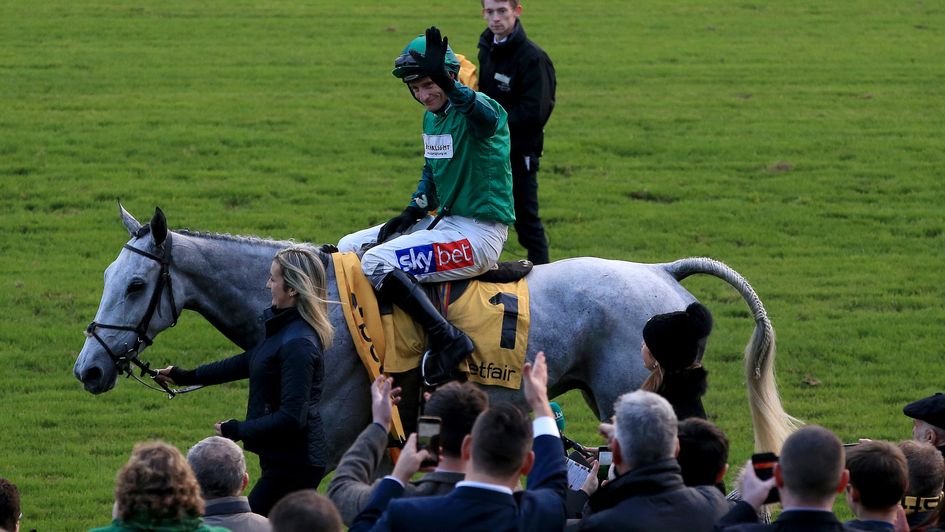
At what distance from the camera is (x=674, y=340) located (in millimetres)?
6395

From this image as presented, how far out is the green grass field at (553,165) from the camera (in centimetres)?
1162

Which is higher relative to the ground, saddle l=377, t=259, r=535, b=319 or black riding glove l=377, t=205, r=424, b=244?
black riding glove l=377, t=205, r=424, b=244

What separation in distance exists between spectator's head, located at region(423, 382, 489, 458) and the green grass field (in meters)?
4.69

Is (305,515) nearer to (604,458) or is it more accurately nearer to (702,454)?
(702,454)

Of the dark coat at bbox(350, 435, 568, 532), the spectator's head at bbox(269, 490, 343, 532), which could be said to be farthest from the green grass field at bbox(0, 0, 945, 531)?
the spectator's head at bbox(269, 490, 343, 532)

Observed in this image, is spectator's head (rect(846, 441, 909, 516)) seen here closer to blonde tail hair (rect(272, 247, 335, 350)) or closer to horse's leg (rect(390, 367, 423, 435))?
blonde tail hair (rect(272, 247, 335, 350))

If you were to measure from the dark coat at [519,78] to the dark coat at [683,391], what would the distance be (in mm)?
5132

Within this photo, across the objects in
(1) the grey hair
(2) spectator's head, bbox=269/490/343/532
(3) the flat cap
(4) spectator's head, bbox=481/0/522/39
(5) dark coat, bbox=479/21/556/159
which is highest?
(4) spectator's head, bbox=481/0/522/39

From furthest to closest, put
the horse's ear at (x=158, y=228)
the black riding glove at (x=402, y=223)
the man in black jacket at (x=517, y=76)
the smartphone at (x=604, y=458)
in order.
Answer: the man in black jacket at (x=517, y=76), the black riding glove at (x=402, y=223), the horse's ear at (x=158, y=228), the smartphone at (x=604, y=458)

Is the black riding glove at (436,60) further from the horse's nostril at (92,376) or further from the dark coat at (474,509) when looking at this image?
the dark coat at (474,509)

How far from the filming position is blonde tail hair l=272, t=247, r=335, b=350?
22.3 ft

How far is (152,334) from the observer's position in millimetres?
7809

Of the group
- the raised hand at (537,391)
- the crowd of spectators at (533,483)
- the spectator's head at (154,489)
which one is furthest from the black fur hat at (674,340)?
the spectator's head at (154,489)

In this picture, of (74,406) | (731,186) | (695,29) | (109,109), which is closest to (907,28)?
(695,29)
